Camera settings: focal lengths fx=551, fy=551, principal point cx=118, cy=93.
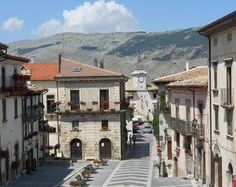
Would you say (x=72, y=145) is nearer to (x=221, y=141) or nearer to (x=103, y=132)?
(x=103, y=132)

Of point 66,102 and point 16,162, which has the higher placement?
point 66,102

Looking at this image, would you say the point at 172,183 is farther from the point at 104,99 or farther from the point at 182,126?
the point at 104,99

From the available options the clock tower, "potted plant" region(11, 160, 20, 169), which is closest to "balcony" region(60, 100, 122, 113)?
"potted plant" region(11, 160, 20, 169)

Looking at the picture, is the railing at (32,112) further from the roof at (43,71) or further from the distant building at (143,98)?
the distant building at (143,98)

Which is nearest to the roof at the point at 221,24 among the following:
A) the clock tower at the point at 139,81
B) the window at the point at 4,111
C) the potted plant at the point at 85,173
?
the window at the point at 4,111

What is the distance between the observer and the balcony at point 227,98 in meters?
26.8

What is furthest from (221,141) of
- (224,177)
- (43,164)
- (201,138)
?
(43,164)

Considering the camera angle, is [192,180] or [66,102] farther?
[66,102]

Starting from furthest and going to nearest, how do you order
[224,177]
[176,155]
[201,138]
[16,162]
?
[176,155] < [16,162] < [201,138] < [224,177]

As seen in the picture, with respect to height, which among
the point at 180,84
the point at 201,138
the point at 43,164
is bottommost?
the point at 43,164

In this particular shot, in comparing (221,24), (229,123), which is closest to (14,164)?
(229,123)

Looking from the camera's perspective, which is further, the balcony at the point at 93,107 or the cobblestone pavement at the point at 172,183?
the balcony at the point at 93,107

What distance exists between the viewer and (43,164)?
168 ft

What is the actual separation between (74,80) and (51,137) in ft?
22.3
